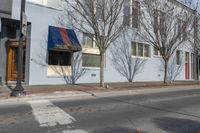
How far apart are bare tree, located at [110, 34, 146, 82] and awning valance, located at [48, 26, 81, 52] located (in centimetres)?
532

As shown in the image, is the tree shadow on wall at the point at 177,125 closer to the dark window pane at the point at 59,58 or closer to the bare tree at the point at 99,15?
the bare tree at the point at 99,15

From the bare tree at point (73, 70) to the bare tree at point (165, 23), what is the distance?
6.81m

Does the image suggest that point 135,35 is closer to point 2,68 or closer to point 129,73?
point 129,73

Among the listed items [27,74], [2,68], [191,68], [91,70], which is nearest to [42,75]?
[27,74]

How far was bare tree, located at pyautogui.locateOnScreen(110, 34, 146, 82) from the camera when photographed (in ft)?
89.4

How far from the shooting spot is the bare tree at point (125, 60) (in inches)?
1073

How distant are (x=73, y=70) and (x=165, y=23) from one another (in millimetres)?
8931

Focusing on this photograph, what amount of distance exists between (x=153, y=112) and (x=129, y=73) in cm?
1729

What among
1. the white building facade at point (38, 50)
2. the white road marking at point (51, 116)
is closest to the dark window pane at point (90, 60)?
the white building facade at point (38, 50)

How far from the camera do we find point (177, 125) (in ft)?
30.4

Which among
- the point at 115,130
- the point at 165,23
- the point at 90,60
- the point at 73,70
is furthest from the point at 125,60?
the point at 115,130

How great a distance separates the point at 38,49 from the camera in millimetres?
21078

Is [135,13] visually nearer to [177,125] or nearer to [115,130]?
[177,125]

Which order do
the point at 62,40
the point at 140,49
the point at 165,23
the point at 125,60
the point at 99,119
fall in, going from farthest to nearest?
the point at 140,49, the point at 125,60, the point at 165,23, the point at 62,40, the point at 99,119
